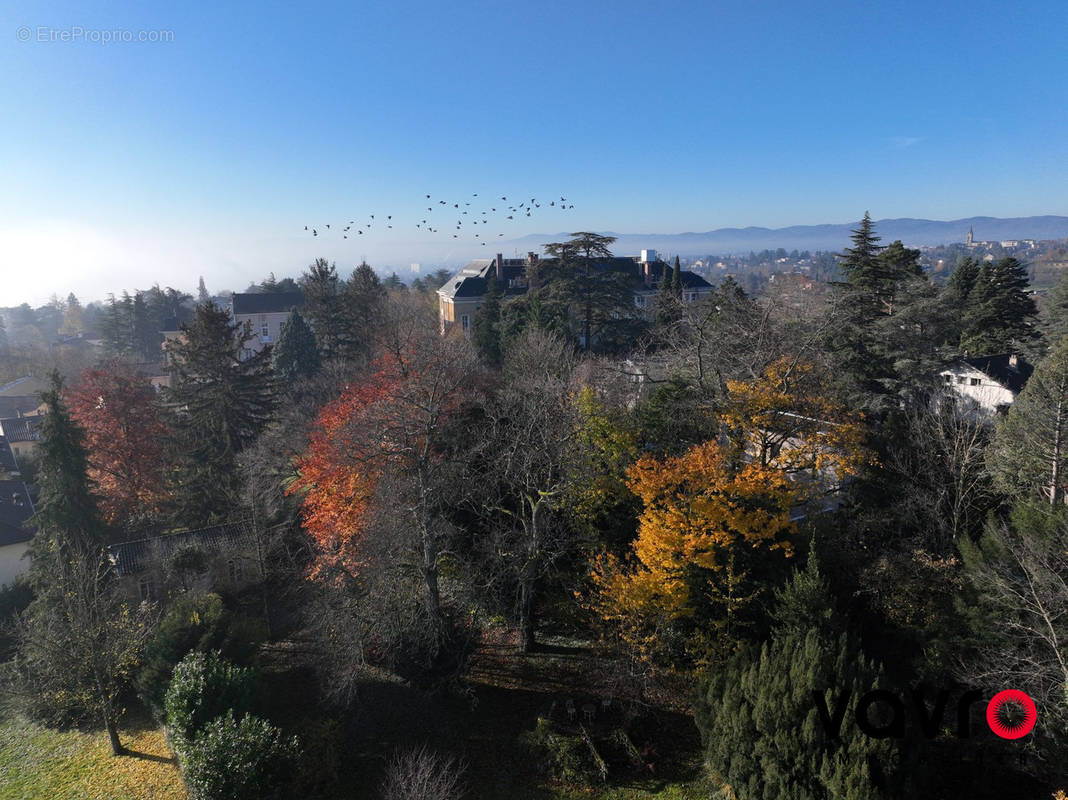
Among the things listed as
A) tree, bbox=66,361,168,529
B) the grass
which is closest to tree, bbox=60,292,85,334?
tree, bbox=66,361,168,529

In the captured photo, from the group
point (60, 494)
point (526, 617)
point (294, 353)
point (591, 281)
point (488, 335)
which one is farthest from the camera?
point (294, 353)

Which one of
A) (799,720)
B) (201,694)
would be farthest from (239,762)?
(799,720)

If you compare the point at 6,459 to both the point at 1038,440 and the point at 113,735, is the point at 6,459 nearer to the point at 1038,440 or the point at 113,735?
the point at 113,735

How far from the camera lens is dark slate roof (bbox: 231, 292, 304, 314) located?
60.7 m

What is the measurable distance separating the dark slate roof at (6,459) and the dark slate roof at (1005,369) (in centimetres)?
5538

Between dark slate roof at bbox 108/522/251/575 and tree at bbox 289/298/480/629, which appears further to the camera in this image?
dark slate roof at bbox 108/522/251/575

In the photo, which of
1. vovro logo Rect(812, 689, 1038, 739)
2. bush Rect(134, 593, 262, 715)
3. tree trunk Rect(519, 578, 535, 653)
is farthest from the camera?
tree trunk Rect(519, 578, 535, 653)

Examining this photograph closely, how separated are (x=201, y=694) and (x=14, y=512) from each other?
74.6ft

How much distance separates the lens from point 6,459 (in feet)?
124

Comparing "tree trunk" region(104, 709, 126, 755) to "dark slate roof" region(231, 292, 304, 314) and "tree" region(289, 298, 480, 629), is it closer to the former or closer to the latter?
"tree" region(289, 298, 480, 629)

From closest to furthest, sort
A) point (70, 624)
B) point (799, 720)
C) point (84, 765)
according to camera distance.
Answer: point (799, 720), point (84, 765), point (70, 624)

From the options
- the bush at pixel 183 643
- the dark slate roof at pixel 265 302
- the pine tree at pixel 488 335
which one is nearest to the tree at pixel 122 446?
the bush at pixel 183 643

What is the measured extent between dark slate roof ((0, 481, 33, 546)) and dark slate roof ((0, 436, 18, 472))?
23.4 ft

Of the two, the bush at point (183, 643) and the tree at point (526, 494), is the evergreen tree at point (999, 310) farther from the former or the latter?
the bush at point (183, 643)
